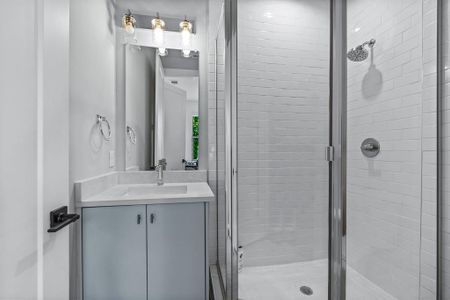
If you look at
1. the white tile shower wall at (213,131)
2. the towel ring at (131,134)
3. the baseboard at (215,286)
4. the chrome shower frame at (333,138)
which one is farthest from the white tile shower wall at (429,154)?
the towel ring at (131,134)

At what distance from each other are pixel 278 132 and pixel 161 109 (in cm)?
107

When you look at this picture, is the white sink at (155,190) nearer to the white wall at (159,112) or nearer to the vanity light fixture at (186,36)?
the white wall at (159,112)

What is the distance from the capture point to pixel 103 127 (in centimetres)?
167

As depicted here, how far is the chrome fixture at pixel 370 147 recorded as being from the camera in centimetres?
148

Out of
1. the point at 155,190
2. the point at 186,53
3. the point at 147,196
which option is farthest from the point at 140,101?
the point at 147,196

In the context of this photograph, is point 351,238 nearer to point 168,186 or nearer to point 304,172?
point 304,172

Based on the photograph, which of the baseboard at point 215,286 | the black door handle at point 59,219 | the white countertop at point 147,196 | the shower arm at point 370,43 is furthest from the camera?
the baseboard at point 215,286

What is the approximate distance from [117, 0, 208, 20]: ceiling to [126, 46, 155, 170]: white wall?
34 cm

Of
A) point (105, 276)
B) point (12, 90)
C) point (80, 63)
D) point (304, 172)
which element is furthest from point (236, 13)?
point (105, 276)

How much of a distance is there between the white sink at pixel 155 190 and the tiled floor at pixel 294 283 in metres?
0.80

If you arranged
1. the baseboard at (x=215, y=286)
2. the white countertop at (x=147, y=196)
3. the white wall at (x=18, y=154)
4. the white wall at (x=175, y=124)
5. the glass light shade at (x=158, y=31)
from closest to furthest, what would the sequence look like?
the white wall at (x=18, y=154) → the white countertop at (x=147, y=196) → the baseboard at (x=215, y=286) → the glass light shade at (x=158, y=31) → the white wall at (x=175, y=124)

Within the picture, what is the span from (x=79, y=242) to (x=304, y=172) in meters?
1.59

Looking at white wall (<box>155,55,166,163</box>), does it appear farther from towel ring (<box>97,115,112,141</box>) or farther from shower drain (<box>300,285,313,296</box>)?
shower drain (<box>300,285,313,296</box>)

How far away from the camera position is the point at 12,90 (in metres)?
0.58
